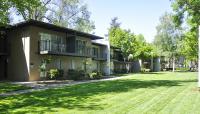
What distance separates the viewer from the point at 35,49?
33.4 meters

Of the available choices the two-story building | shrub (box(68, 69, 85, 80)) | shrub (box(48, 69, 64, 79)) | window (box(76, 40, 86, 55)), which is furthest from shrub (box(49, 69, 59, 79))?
window (box(76, 40, 86, 55))

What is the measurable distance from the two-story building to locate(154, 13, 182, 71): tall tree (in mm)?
45785

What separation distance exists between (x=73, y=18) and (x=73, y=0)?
5.07 metres

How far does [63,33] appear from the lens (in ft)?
127

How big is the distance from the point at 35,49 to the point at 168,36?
5366 cm

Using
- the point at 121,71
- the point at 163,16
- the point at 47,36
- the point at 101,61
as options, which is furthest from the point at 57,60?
the point at 163,16

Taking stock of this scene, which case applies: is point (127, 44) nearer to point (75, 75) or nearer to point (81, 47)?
point (81, 47)

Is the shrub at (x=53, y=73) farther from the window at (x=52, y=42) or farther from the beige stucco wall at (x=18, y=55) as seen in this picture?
the beige stucco wall at (x=18, y=55)

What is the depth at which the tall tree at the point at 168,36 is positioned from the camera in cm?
8000

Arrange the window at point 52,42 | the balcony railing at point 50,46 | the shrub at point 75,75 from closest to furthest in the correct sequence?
1. the balcony railing at point 50,46
2. the window at point 52,42
3. the shrub at point 75,75

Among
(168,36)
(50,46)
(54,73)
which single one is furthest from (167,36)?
(54,73)

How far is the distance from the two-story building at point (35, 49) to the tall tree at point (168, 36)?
150ft

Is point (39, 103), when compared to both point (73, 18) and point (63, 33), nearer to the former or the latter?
point (63, 33)

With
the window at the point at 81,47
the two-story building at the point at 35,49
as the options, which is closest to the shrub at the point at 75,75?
the two-story building at the point at 35,49
